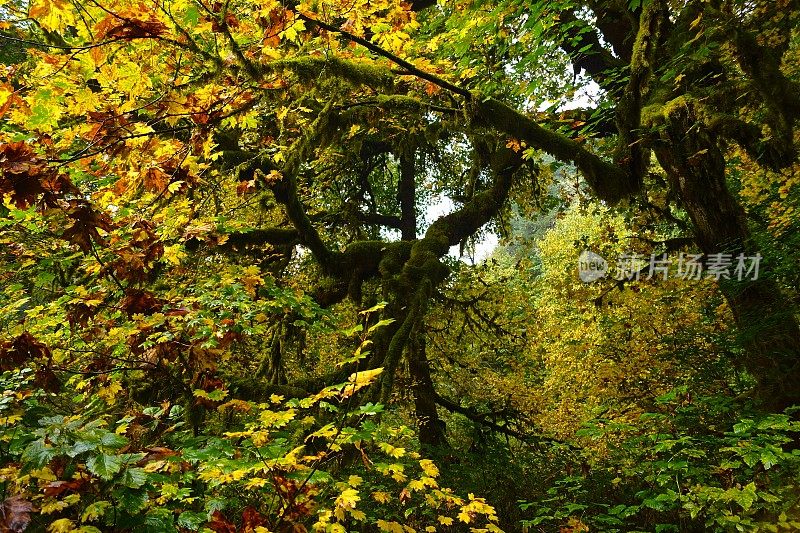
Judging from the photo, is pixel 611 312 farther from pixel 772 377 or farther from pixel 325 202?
pixel 325 202

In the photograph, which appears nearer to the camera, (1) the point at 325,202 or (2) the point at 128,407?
(2) the point at 128,407

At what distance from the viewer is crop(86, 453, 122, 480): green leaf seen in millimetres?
1668

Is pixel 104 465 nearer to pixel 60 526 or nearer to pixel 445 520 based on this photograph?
pixel 60 526

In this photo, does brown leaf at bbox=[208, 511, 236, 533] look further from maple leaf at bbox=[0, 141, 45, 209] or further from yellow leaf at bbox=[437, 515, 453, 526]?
yellow leaf at bbox=[437, 515, 453, 526]

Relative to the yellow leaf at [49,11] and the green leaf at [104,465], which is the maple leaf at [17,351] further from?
the yellow leaf at [49,11]

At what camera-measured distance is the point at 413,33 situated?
8.68 metres

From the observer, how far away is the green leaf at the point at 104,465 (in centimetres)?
167

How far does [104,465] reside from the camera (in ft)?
5.59

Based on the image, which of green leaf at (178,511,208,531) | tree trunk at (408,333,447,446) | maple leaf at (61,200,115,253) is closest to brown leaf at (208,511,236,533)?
green leaf at (178,511,208,531)

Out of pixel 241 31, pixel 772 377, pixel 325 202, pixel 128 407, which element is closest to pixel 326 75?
pixel 241 31

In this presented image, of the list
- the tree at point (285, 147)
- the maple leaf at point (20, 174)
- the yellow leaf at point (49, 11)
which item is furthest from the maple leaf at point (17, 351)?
the yellow leaf at point (49, 11)

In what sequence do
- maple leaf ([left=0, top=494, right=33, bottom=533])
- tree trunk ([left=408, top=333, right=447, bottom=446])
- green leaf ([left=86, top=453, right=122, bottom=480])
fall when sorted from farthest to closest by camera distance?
tree trunk ([left=408, top=333, right=447, bottom=446]) < green leaf ([left=86, top=453, right=122, bottom=480]) < maple leaf ([left=0, top=494, right=33, bottom=533])

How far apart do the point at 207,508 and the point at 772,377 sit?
19.7 feet

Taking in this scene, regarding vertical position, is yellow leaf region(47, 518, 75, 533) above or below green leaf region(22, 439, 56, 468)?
below
